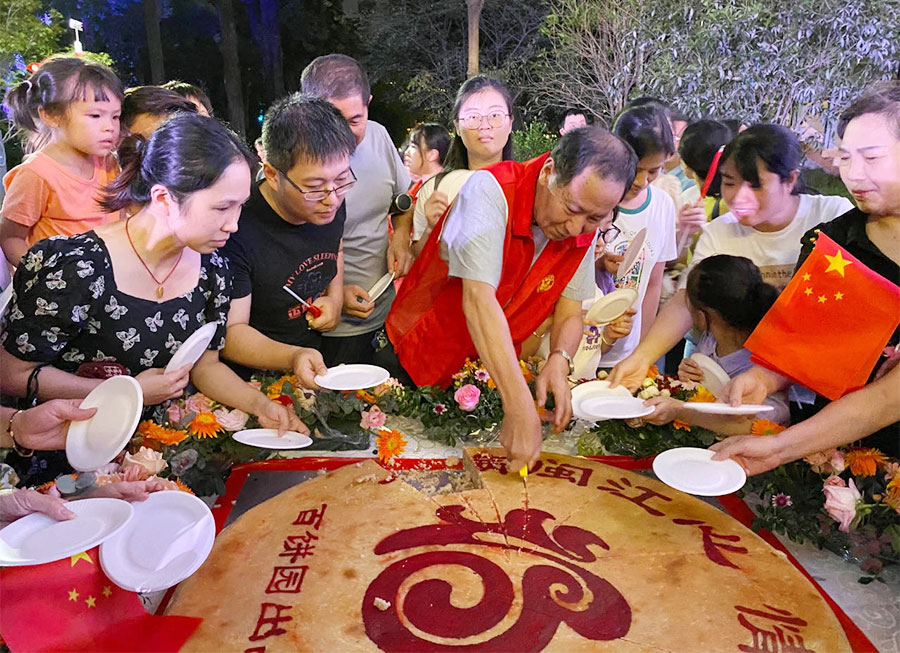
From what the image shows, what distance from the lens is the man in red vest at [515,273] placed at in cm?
167

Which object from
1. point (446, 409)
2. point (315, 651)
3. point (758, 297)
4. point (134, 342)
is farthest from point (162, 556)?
point (758, 297)

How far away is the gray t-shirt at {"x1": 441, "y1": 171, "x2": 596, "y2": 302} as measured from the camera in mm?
1813

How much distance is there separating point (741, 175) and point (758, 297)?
15.7 inches

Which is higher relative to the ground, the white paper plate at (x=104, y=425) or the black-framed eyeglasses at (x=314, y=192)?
the black-framed eyeglasses at (x=314, y=192)

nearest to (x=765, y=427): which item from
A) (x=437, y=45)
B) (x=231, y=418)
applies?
(x=231, y=418)

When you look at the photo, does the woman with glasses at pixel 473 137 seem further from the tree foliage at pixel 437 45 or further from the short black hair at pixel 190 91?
the short black hair at pixel 190 91

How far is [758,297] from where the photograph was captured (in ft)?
6.40

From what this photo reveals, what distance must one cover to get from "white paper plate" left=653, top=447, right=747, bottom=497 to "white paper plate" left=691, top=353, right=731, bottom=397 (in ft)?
1.11

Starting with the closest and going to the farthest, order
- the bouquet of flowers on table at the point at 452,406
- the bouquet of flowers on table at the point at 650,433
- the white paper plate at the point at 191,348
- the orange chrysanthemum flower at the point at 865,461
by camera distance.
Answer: the white paper plate at the point at 191,348 < the orange chrysanthemum flower at the point at 865,461 < the bouquet of flowers on table at the point at 650,433 < the bouquet of flowers on table at the point at 452,406

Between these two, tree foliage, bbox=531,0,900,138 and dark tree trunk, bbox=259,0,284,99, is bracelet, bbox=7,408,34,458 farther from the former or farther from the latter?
tree foliage, bbox=531,0,900,138

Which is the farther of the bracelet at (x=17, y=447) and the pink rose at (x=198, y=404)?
the pink rose at (x=198, y=404)

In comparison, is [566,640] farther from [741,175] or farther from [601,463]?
[741,175]

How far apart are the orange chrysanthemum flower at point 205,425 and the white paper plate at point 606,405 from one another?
1.04m

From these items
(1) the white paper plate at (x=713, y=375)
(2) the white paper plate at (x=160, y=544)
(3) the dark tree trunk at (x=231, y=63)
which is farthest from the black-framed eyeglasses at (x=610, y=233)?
(2) the white paper plate at (x=160, y=544)
